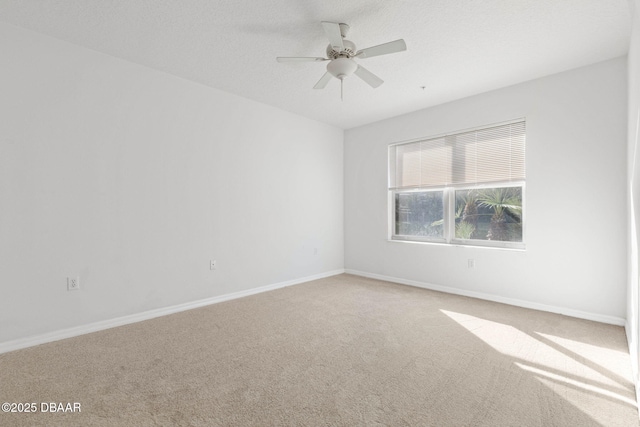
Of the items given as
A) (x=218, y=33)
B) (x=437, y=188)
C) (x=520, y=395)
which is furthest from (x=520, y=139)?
(x=218, y=33)

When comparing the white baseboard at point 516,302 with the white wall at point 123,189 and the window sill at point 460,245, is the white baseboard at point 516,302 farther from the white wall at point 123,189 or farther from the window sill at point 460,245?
the white wall at point 123,189

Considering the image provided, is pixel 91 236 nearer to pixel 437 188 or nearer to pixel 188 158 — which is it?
pixel 188 158

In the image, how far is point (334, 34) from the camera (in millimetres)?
2271

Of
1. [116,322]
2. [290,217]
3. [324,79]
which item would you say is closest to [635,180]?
[324,79]

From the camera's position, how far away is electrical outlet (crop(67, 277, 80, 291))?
270 cm

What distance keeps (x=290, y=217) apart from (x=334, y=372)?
285 cm

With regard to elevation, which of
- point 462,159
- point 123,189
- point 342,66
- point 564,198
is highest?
point 342,66

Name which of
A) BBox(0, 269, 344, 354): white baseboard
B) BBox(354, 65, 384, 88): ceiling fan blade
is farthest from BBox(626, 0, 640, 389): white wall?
BBox(0, 269, 344, 354): white baseboard

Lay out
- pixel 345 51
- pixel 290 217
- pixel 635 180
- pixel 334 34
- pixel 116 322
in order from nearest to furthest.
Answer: pixel 635 180 → pixel 334 34 → pixel 345 51 → pixel 116 322 → pixel 290 217

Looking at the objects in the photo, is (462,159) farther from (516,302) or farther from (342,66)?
(342,66)

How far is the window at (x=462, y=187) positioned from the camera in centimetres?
370

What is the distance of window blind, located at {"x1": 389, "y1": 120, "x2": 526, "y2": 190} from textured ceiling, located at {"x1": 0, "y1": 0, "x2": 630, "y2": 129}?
0.66m

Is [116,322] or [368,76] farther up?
[368,76]

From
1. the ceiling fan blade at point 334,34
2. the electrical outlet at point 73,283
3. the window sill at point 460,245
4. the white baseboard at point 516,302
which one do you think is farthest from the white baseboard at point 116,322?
the ceiling fan blade at point 334,34
